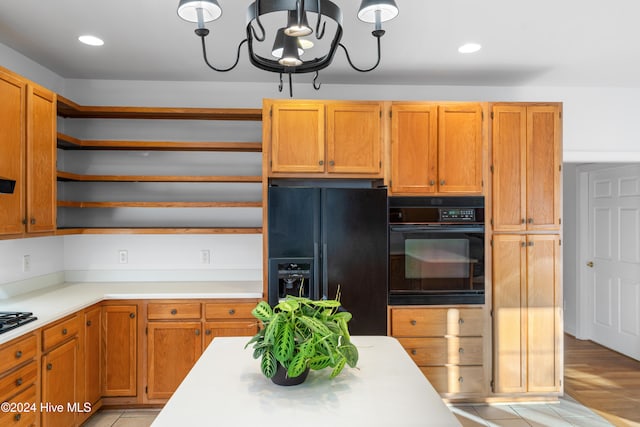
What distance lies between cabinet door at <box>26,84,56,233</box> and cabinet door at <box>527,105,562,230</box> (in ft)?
11.4

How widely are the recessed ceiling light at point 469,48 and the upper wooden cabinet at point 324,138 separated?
68cm

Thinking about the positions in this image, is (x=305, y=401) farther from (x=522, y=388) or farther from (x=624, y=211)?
(x=624, y=211)

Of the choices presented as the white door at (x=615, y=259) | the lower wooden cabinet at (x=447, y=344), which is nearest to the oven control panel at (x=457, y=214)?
the lower wooden cabinet at (x=447, y=344)

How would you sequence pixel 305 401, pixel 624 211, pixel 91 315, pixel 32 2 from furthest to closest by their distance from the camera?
pixel 624 211, pixel 91 315, pixel 32 2, pixel 305 401

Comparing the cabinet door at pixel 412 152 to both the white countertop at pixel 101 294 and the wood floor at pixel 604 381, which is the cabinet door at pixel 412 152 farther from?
the wood floor at pixel 604 381

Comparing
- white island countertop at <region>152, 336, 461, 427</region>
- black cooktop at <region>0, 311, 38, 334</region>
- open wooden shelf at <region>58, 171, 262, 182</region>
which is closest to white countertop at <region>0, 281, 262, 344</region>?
black cooktop at <region>0, 311, 38, 334</region>

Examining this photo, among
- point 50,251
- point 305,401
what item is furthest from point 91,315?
point 305,401

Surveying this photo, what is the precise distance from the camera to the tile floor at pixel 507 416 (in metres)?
2.93

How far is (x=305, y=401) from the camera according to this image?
51.3 inches

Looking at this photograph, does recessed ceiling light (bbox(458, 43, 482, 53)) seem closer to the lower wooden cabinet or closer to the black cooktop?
the lower wooden cabinet

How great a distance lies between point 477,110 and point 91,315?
3182mm

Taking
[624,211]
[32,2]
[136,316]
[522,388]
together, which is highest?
[32,2]

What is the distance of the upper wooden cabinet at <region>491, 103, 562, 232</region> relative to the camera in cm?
319

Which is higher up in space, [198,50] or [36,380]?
[198,50]
